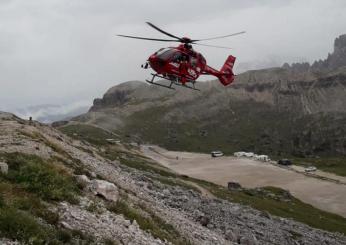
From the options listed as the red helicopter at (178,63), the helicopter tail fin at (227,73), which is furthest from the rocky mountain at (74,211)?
the helicopter tail fin at (227,73)

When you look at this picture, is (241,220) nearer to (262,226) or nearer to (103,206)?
(262,226)

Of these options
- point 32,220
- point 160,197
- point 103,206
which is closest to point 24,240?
point 32,220

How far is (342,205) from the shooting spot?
94.1 m

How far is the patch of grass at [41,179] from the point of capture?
68.0 ft

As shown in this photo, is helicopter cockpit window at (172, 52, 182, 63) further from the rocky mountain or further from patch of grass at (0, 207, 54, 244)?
patch of grass at (0, 207, 54, 244)

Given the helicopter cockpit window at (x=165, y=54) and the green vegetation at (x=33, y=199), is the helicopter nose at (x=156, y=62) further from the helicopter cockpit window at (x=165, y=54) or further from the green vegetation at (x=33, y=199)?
the green vegetation at (x=33, y=199)

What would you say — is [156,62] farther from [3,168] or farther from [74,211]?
[74,211]

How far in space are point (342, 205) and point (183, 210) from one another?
65621mm

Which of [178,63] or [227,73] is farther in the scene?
[227,73]

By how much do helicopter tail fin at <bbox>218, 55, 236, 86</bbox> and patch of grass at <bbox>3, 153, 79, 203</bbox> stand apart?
1417 inches

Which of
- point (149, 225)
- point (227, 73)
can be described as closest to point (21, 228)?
point (149, 225)

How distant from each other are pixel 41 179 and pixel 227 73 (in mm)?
40926

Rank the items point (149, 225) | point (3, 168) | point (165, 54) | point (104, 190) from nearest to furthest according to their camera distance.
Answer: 1. point (3, 168)
2. point (149, 225)
3. point (104, 190)
4. point (165, 54)

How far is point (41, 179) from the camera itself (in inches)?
862
